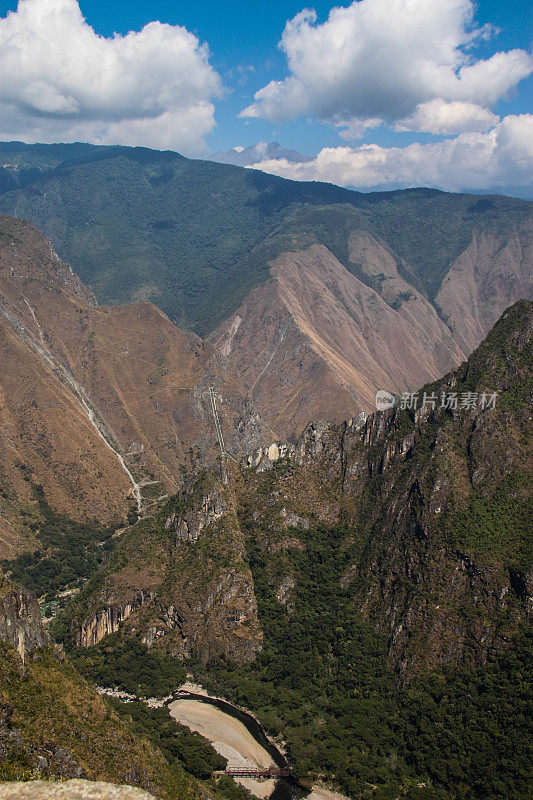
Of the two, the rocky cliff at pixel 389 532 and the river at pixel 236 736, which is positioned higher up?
the rocky cliff at pixel 389 532

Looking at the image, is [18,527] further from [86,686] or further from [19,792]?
[19,792]

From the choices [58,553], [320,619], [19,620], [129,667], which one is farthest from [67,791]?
[58,553]

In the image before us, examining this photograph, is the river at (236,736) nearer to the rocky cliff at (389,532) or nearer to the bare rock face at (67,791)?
the rocky cliff at (389,532)

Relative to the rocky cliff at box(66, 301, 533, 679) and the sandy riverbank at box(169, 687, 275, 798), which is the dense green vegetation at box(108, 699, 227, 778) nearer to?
the sandy riverbank at box(169, 687, 275, 798)

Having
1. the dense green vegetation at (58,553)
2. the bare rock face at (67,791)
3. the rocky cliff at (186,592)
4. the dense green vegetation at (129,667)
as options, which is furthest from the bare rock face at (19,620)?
the dense green vegetation at (58,553)

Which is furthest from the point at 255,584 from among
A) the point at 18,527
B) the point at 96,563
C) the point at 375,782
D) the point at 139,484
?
the point at 139,484
